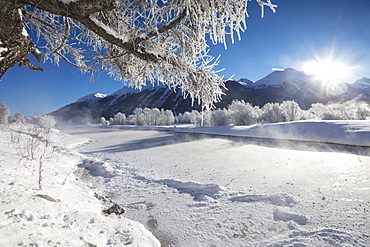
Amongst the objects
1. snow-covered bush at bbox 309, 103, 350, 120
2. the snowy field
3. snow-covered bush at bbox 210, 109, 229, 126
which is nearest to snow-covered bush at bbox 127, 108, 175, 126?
snow-covered bush at bbox 210, 109, 229, 126

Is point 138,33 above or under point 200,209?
above

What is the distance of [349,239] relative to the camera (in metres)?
2.38

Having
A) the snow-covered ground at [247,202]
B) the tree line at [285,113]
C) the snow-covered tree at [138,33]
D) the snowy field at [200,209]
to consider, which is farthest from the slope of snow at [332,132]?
the snow-covered tree at [138,33]

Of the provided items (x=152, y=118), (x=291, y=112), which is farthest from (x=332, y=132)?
(x=152, y=118)

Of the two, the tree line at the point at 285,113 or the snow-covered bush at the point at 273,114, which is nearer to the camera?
the tree line at the point at 285,113

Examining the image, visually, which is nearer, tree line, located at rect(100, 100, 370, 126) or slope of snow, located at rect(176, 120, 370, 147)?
slope of snow, located at rect(176, 120, 370, 147)

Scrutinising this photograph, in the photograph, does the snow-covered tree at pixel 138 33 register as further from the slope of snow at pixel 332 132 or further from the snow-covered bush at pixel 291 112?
the snow-covered bush at pixel 291 112

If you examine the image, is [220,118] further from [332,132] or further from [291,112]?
[332,132]

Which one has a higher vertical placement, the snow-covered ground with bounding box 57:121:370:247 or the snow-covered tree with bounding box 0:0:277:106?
the snow-covered tree with bounding box 0:0:277:106

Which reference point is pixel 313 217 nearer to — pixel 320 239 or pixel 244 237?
pixel 320 239

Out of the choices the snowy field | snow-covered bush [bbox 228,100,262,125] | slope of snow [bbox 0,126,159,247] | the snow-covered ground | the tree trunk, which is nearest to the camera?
the tree trunk

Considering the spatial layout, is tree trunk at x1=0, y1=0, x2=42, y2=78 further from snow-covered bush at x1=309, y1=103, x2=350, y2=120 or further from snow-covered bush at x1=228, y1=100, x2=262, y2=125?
snow-covered bush at x1=309, y1=103, x2=350, y2=120

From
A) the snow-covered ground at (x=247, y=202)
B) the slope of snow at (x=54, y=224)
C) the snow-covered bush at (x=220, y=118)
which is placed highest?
the snow-covered bush at (x=220, y=118)

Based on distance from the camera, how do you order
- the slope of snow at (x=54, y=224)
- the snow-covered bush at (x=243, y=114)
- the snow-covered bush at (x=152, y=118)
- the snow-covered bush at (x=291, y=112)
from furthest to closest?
the snow-covered bush at (x=152, y=118), the snow-covered bush at (x=243, y=114), the snow-covered bush at (x=291, y=112), the slope of snow at (x=54, y=224)
